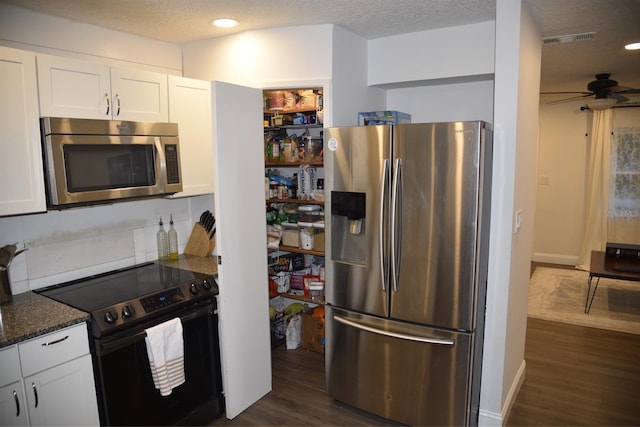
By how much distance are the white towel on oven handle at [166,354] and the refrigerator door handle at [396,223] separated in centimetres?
120

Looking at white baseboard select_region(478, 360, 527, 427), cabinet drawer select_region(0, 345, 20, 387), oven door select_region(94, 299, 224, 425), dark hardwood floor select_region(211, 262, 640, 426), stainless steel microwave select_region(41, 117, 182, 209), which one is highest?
stainless steel microwave select_region(41, 117, 182, 209)

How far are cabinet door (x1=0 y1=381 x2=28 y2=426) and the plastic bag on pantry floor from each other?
78.1 inches

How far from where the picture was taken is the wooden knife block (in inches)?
118

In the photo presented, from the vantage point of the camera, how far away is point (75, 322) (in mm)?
1927

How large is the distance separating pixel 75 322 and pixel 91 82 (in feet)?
3.95

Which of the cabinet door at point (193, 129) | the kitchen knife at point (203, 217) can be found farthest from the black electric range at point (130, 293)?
the cabinet door at point (193, 129)

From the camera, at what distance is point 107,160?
229cm

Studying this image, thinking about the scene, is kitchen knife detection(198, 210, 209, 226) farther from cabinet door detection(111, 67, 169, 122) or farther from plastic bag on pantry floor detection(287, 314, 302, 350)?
plastic bag on pantry floor detection(287, 314, 302, 350)

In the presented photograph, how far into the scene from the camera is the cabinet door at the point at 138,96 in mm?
2328

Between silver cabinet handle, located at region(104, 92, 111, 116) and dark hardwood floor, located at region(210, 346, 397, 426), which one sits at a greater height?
silver cabinet handle, located at region(104, 92, 111, 116)

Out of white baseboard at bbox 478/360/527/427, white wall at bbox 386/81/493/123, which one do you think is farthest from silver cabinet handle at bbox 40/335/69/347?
white wall at bbox 386/81/493/123

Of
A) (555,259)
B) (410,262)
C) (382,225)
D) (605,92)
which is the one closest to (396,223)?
(382,225)

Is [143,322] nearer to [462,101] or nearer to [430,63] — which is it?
[430,63]

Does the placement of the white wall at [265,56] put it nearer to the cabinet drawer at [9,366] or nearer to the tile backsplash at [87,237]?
the tile backsplash at [87,237]
